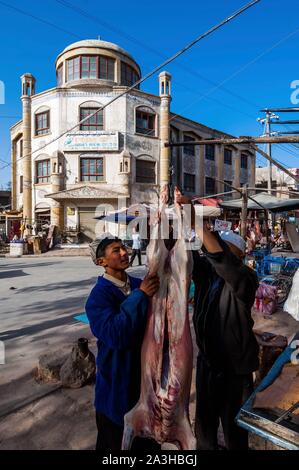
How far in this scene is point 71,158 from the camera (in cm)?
2195

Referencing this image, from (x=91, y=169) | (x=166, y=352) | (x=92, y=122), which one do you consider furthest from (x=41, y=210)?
(x=166, y=352)

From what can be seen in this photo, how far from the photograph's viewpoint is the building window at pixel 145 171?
75.4 feet

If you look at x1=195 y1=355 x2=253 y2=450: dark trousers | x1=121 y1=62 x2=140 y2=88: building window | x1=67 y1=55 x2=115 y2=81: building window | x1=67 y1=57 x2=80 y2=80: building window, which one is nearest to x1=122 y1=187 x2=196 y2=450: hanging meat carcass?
x1=195 y1=355 x2=253 y2=450: dark trousers

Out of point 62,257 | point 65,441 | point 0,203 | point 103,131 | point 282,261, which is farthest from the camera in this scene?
point 0,203

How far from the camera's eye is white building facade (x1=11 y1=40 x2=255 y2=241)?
21781mm

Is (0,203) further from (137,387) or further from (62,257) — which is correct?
(137,387)

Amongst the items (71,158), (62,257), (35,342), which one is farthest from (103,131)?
(35,342)

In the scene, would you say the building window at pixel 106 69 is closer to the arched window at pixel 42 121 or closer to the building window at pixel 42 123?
the arched window at pixel 42 121

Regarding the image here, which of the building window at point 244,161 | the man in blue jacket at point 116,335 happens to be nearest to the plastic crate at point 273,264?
the man in blue jacket at point 116,335

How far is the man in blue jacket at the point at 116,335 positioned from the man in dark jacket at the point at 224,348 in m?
0.49

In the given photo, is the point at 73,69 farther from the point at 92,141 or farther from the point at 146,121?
the point at 146,121

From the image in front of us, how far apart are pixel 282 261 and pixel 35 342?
19.4 ft

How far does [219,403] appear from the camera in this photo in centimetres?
218

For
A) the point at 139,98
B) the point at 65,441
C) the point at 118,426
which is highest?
the point at 139,98
